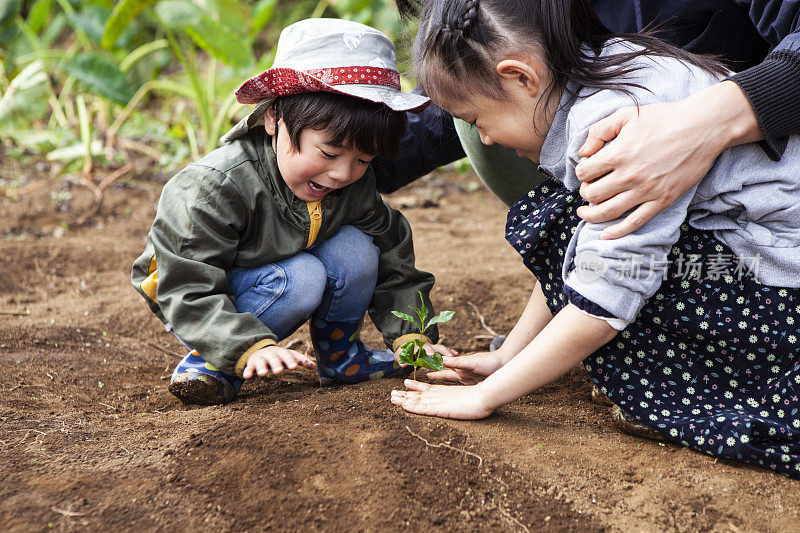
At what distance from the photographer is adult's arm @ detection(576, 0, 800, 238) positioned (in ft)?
4.61

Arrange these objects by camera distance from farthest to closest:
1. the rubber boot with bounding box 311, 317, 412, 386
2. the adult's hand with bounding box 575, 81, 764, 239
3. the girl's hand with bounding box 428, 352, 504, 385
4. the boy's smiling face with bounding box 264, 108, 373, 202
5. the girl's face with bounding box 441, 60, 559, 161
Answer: the rubber boot with bounding box 311, 317, 412, 386 < the girl's hand with bounding box 428, 352, 504, 385 < the boy's smiling face with bounding box 264, 108, 373, 202 < the girl's face with bounding box 441, 60, 559, 161 < the adult's hand with bounding box 575, 81, 764, 239

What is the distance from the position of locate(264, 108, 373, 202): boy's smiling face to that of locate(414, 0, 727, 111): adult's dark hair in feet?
1.09

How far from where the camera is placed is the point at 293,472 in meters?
1.36

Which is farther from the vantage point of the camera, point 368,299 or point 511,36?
point 368,299

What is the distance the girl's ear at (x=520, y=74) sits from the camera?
149 centimetres

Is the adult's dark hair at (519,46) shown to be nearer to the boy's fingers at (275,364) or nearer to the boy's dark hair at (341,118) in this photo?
the boy's dark hair at (341,118)

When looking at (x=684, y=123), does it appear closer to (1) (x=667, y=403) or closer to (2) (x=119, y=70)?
(1) (x=667, y=403)

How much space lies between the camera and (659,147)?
1405 millimetres

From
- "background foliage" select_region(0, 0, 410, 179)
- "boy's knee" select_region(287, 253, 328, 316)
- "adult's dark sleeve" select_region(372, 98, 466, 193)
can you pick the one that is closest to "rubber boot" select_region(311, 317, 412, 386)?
"boy's knee" select_region(287, 253, 328, 316)

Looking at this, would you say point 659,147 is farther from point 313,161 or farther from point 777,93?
point 313,161

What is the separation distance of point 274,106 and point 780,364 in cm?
132

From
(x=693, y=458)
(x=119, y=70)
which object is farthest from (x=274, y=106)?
(x=119, y=70)

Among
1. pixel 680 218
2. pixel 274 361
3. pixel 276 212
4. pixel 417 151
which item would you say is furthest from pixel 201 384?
pixel 680 218

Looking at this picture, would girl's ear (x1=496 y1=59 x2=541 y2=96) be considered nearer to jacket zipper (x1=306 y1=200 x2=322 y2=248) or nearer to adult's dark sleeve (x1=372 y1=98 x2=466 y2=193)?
jacket zipper (x1=306 y1=200 x2=322 y2=248)
